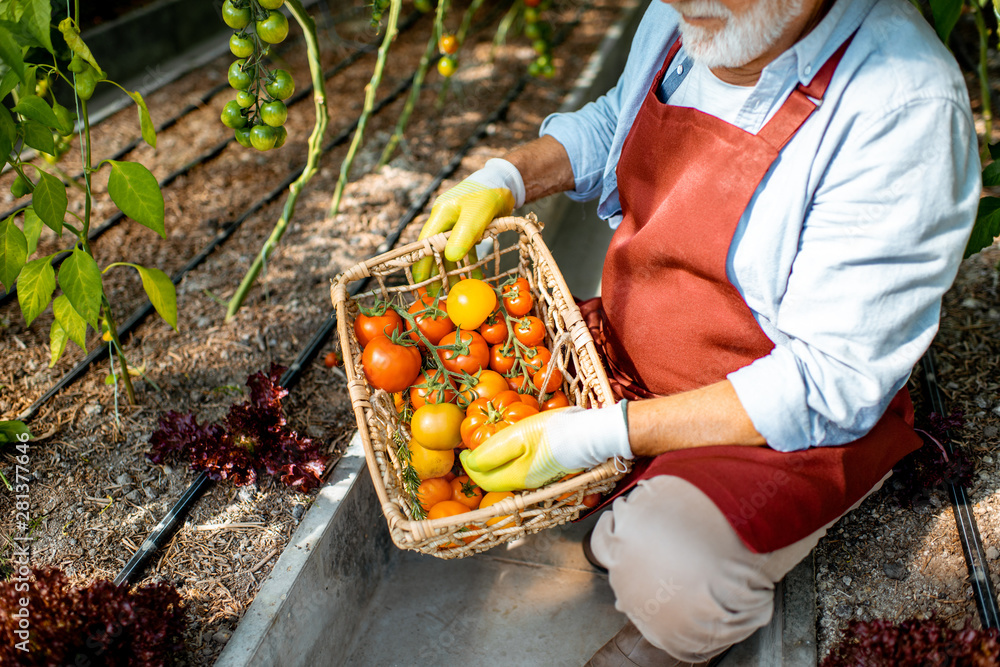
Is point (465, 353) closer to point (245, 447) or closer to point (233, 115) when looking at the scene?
point (245, 447)

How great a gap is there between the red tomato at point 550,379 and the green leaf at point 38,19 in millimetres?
1199

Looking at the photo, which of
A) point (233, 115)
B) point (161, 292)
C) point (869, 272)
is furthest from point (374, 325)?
point (869, 272)

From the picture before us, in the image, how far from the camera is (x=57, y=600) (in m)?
1.27

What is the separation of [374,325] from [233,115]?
64 cm

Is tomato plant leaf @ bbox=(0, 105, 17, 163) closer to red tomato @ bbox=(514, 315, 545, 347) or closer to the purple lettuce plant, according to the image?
the purple lettuce plant

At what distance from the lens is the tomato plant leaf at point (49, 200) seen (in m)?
Result: 1.45

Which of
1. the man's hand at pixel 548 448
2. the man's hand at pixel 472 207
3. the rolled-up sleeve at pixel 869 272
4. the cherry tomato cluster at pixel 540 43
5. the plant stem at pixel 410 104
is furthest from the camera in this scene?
the cherry tomato cluster at pixel 540 43

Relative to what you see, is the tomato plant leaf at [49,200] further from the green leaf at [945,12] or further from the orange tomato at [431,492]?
the green leaf at [945,12]

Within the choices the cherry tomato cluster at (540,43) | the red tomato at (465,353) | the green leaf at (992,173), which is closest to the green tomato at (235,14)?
the red tomato at (465,353)

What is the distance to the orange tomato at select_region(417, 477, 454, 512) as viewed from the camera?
1.65 metres

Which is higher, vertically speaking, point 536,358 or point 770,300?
point 770,300

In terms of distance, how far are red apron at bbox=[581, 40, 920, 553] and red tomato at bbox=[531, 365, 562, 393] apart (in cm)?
14

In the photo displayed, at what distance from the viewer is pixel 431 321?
5.81ft

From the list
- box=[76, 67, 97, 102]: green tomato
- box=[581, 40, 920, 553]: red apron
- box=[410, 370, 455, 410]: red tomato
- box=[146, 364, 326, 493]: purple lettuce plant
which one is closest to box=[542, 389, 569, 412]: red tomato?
box=[581, 40, 920, 553]: red apron
